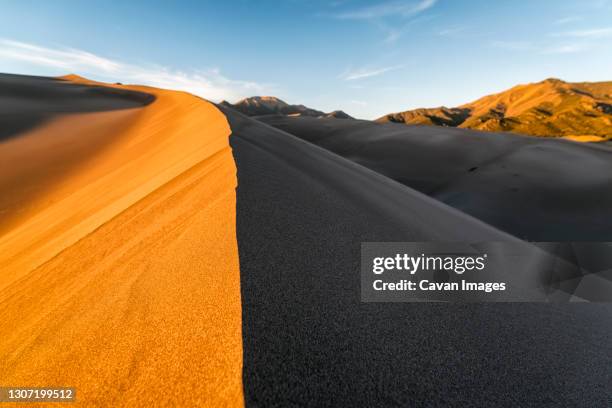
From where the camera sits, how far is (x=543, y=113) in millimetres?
94750

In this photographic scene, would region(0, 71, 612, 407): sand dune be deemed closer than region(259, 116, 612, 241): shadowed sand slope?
Yes

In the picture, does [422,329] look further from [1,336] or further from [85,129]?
[85,129]

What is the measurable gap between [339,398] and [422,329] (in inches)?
22.3

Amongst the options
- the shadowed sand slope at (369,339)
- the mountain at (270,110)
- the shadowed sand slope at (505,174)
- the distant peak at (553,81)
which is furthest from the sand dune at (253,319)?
the distant peak at (553,81)

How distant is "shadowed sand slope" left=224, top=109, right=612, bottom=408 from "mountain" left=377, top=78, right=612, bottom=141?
101 ft

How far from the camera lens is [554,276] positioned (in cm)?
219

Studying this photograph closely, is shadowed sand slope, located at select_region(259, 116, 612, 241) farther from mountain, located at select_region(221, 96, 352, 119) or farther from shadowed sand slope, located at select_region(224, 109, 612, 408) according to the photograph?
mountain, located at select_region(221, 96, 352, 119)

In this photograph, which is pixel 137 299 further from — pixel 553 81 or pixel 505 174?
pixel 553 81

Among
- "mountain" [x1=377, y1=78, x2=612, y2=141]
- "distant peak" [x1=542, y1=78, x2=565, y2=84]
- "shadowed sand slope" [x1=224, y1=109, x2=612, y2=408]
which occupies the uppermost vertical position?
"distant peak" [x1=542, y1=78, x2=565, y2=84]

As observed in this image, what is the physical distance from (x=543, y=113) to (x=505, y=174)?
115259 millimetres

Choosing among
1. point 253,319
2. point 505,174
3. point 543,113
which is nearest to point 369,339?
point 253,319

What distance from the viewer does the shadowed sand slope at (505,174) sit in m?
7.18

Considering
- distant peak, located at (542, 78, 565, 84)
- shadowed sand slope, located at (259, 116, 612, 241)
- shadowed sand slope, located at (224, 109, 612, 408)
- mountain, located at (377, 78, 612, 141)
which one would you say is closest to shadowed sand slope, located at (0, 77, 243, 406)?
shadowed sand slope, located at (224, 109, 612, 408)

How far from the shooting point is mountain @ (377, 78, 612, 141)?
72188 millimetres
